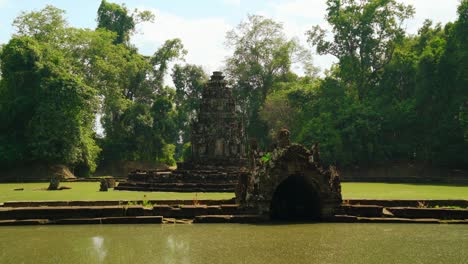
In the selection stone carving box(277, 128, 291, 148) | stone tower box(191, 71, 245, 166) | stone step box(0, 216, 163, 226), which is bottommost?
stone step box(0, 216, 163, 226)

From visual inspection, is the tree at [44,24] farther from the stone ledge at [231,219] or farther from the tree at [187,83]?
the stone ledge at [231,219]

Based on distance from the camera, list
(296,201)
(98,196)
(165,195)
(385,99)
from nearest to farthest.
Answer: (296,201), (98,196), (165,195), (385,99)

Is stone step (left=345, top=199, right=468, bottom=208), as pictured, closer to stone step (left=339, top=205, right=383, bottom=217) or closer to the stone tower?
stone step (left=339, top=205, right=383, bottom=217)

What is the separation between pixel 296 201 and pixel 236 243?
510 cm

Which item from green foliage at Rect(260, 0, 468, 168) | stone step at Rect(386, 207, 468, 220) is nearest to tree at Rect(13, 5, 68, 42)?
green foliage at Rect(260, 0, 468, 168)

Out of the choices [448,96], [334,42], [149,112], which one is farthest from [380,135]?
[149,112]

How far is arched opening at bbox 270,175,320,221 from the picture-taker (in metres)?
14.7

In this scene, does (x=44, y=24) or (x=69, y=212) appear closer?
(x=69, y=212)

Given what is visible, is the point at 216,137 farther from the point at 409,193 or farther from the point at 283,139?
the point at 283,139

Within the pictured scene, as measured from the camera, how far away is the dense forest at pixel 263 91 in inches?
1523

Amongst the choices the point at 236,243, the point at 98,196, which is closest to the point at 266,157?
the point at 236,243

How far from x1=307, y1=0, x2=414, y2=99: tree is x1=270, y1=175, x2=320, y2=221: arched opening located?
3103 cm

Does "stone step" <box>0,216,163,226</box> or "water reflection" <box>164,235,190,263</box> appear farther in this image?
"stone step" <box>0,216,163,226</box>

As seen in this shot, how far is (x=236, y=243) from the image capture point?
10922 mm
